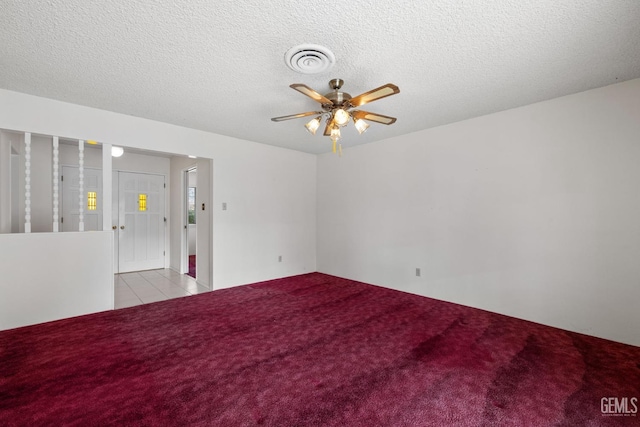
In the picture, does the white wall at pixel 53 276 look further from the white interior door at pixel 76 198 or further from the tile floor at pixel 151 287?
the white interior door at pixel 76 198

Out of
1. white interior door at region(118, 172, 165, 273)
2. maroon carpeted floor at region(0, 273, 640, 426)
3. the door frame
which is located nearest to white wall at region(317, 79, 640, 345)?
maroon carpeted floor at region(0, 273, 640, 426)

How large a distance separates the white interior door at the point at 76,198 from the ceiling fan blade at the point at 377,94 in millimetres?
4910

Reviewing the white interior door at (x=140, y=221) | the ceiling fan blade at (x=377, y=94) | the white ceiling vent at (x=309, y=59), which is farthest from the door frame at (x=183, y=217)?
the ceiling fan blade at (x=377, y=94)

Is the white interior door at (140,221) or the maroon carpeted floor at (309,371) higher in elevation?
the white interior door at (140,221)

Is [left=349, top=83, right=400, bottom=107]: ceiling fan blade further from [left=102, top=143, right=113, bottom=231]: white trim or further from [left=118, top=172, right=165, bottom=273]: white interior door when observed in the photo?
[left=118, top=172, right=165, bottom=273]: white interior door

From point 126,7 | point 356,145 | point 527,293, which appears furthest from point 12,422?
point 356,145

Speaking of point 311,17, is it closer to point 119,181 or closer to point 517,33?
point 517,33

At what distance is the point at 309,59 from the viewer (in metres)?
2.05

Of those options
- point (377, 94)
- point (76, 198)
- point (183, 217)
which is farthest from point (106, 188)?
point (377, 94)

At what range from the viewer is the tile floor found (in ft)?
12.6

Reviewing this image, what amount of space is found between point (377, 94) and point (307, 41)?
2.17ft

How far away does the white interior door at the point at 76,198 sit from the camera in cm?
465

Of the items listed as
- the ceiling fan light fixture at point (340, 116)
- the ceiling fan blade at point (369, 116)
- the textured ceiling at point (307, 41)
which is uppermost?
the textured ceiling at point (307, 41)

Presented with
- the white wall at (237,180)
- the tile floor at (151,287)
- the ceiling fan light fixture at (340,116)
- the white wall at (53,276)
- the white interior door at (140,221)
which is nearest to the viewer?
the ceiling fan light fixture at (340,116)
